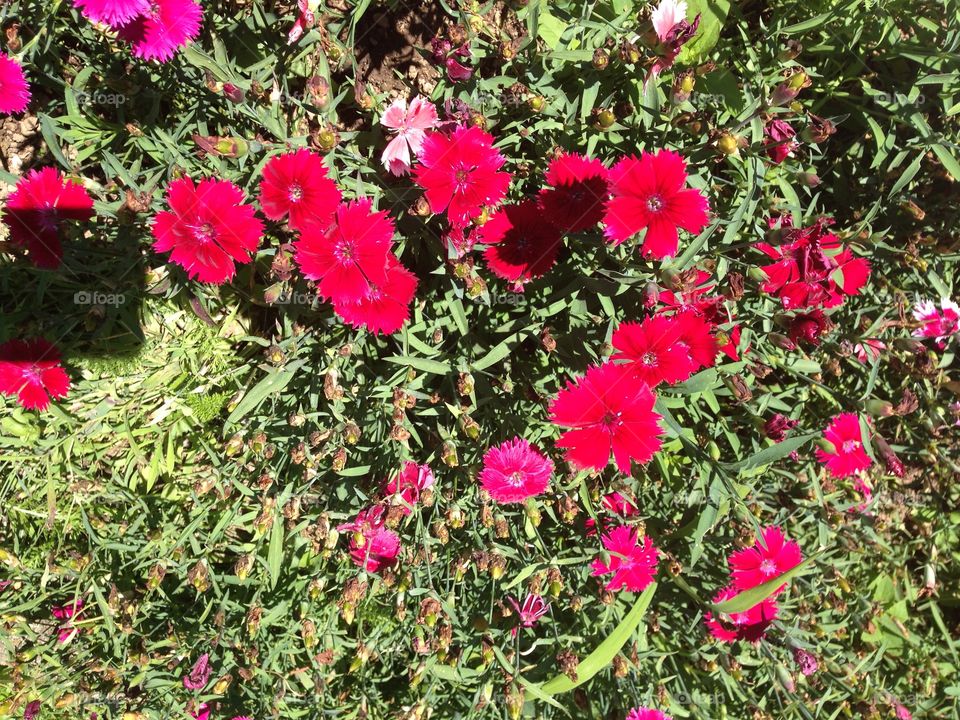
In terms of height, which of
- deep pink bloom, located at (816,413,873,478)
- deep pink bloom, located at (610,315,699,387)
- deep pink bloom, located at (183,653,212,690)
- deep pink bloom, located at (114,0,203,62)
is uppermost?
deep pink bloom, located at (114,0,203,62)

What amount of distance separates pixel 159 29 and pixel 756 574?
8.93ft

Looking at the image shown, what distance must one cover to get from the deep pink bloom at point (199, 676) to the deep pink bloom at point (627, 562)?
5.00 ft

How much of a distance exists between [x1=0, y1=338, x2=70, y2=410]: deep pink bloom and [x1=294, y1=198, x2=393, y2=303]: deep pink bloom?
45.5 inches

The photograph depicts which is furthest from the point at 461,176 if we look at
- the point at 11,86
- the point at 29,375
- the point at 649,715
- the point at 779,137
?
the point at 649,715

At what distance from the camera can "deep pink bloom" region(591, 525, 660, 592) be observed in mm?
2166

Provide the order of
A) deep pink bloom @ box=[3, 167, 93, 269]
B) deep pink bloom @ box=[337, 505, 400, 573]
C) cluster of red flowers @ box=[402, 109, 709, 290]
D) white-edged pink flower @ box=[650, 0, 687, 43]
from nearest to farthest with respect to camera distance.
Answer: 1. cluster of red flowers @ box=[402, 109, 709, 290]
2. white-edged pink flower @ box=[650, 0, 687, 43]
3. deep pink bloom @ box=[3, 167, 93, 269]
4. deep pink bloom @ box=[337, 505, 400, 573]

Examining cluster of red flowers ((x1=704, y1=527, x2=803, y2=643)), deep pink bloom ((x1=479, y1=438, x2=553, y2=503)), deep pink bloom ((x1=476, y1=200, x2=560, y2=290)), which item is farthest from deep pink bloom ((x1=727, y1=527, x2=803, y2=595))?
deep pink bloom ((x1=476, y1=200, x2=560, y2=290))

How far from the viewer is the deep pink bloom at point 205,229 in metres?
1.81

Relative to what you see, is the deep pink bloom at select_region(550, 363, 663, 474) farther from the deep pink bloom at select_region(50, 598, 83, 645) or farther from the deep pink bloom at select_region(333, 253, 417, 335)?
the deep pink bloom at select_region(50, 598, 83, 645)

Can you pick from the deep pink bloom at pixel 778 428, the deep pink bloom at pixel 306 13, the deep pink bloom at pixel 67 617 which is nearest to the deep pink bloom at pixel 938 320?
the deep pink bloom at pixel 778 428

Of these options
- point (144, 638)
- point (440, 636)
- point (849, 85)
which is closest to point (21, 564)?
point (144, 638)

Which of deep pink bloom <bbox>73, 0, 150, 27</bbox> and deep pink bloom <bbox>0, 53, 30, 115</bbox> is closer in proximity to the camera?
deep pink bloom <bbox>73, 0, 150, 27</bbox>

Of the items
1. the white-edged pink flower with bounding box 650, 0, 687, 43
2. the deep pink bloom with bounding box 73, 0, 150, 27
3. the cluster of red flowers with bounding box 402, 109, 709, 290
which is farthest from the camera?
the white-edged pink flower with bounding box 650, 0, 687, 43

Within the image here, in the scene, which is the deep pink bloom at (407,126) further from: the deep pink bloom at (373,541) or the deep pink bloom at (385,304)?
the deep pink bloom at (373,541)
